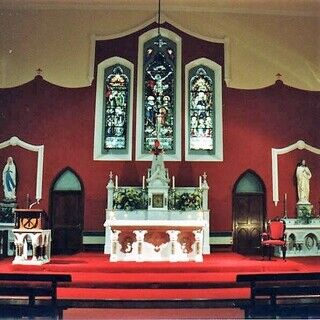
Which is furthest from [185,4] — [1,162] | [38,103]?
[1,162]

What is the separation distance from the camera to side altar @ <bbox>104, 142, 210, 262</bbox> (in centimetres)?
906

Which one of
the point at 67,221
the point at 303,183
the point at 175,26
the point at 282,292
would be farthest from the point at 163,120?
the point at 282,292

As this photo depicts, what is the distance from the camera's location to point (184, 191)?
1125cm

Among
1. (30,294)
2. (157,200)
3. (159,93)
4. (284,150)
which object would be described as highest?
(159,93)

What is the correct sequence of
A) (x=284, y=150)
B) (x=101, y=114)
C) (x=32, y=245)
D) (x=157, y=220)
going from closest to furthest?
(x=32, y=245), (x=157, y=220), (x=284, y=150), (x=101, y=114)

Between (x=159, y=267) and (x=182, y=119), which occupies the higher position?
(x=182, y=119)

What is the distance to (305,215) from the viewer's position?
11.1 metres

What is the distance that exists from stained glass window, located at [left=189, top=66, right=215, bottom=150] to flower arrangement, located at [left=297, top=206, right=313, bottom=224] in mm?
2772

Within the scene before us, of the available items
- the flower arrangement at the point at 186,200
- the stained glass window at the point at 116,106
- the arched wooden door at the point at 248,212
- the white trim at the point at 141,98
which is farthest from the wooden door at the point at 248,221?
the stained glass window at the point at 116,106

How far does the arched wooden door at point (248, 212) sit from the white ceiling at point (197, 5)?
14.9ft

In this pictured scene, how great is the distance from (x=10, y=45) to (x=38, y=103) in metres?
1.87

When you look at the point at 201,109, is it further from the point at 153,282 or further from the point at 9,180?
the point at 153,282

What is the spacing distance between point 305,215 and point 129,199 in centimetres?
436

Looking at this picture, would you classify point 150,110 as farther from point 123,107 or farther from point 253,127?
point 253,127
